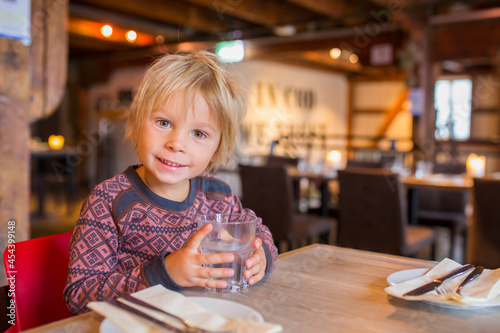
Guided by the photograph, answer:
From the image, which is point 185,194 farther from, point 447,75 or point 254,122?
point 447,75

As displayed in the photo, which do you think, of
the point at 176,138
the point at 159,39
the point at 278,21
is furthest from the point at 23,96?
the point at 159,39

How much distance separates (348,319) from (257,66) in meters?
8.74

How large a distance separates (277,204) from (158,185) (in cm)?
219

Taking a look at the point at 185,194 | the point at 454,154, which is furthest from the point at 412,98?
the point at 185,194

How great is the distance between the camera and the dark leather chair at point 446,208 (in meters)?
3.62

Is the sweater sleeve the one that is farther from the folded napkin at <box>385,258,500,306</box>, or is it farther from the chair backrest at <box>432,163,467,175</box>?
the chair backrest at <box>432,163,467,175</box>

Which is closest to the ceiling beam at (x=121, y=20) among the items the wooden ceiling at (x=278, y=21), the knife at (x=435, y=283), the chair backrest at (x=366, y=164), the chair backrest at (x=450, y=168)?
the wooden ceiling at (x=278, y=21)

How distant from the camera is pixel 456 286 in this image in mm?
788

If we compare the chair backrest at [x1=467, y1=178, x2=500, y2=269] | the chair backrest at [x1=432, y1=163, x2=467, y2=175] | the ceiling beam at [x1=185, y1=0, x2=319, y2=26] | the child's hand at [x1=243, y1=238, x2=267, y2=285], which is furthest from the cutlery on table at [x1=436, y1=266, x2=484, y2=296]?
the ceiling beam at [x1=185, y1=0, x2=319, y2=26]

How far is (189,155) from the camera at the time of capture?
3.01 feet

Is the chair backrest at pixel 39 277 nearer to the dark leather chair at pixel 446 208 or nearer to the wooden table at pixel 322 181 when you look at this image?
the wooden table at pixel 322 181

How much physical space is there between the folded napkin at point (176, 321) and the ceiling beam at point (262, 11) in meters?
5.17

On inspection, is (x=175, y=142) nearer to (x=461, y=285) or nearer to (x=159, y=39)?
(x=461, y=285)

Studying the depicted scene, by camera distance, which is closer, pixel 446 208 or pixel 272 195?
pixel 272 195
